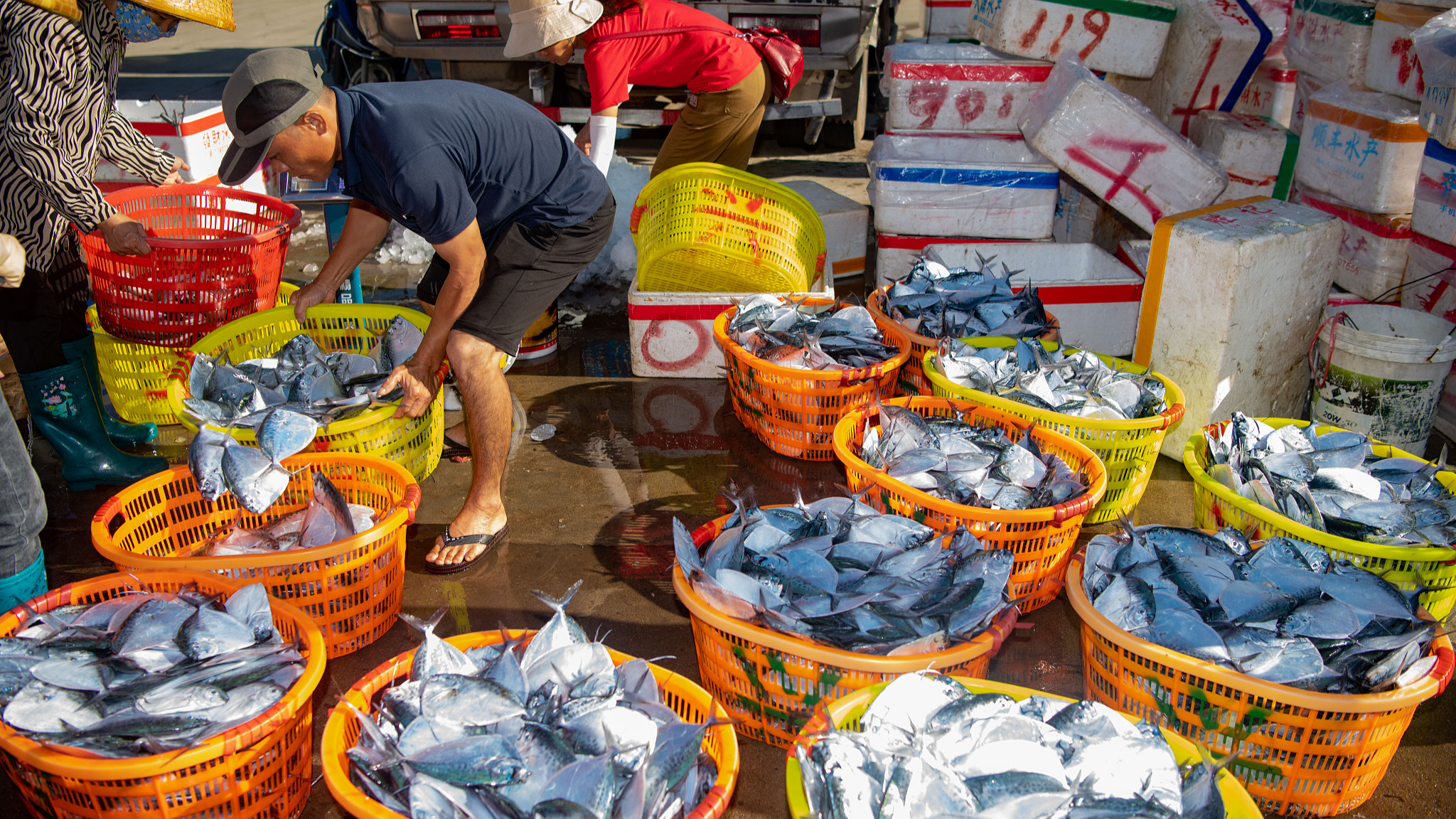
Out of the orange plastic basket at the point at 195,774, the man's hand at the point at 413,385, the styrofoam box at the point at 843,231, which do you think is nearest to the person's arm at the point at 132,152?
the man's hand at the point at 413,385

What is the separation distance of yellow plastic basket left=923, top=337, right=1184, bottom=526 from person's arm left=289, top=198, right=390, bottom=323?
213 centimetres

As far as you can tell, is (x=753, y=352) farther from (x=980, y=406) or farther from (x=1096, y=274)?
(x=1096, y=274)

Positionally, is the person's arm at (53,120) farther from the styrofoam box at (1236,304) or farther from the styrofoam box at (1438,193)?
the styrofoam box at (1438,193)

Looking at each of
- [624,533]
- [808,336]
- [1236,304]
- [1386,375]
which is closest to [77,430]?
[624,533]

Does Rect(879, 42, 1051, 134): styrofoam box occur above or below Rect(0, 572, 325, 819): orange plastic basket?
above

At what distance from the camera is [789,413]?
3.52 metres

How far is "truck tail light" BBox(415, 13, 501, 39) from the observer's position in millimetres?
6121

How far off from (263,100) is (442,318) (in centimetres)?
78

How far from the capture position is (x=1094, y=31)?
15.8ft

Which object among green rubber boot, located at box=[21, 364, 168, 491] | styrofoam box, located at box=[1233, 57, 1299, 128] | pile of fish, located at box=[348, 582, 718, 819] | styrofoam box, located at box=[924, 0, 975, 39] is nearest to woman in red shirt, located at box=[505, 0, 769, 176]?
green rubber boot, located at box=[21, 364, 168, 491]

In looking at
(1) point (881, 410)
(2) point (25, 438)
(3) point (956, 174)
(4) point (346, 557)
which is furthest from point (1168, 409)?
(2) point (25, 438)

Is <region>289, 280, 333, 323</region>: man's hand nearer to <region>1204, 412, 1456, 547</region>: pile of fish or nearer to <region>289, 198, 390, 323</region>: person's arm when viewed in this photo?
<region>289, 198, 390, 323</region>: person's arm

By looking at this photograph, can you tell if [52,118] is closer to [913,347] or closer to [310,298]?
[310,298]

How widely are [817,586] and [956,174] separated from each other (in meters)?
3.13
